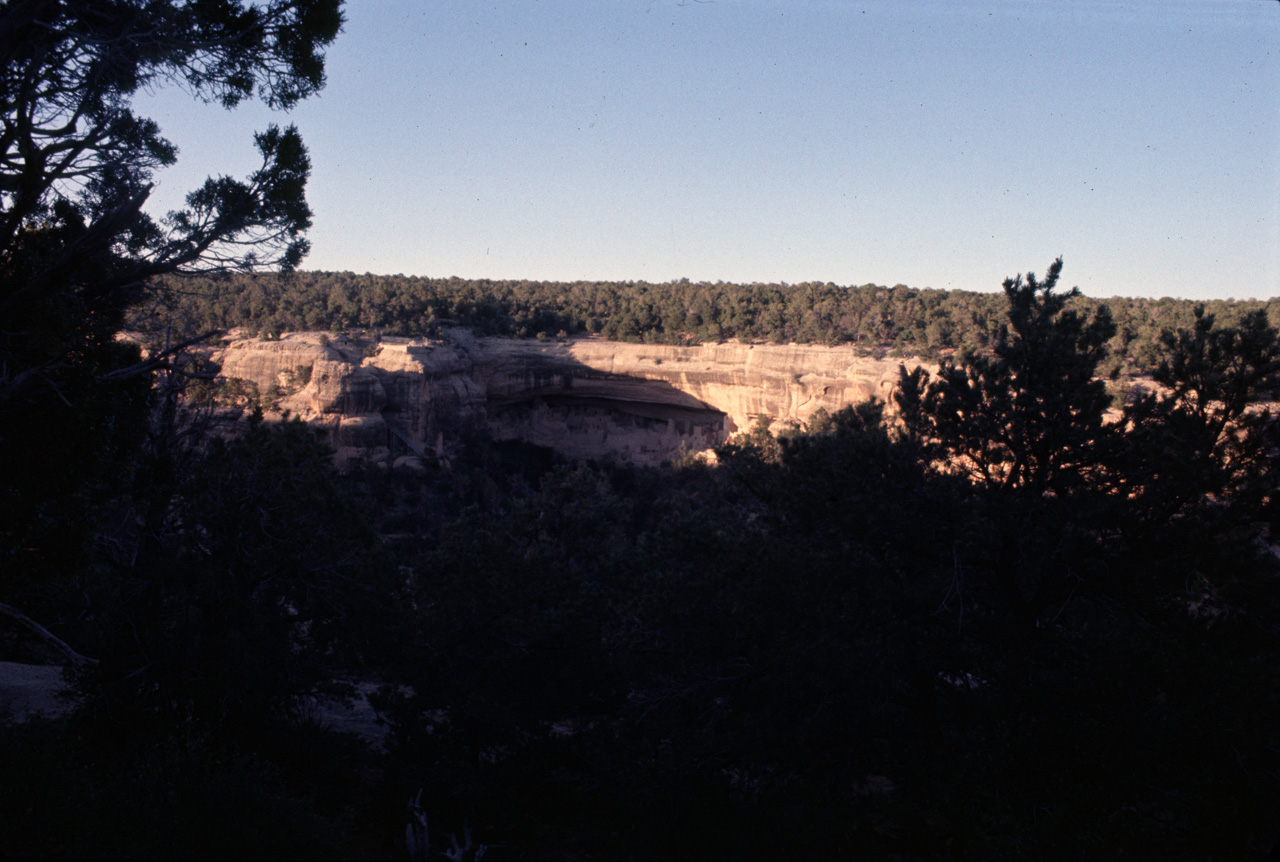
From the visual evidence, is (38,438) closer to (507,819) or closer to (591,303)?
(507,819)

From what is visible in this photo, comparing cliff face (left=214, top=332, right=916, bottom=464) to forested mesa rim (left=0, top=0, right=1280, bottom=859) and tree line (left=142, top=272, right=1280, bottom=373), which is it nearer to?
tree line (left=142, top=272, right=1280, bottom=373)

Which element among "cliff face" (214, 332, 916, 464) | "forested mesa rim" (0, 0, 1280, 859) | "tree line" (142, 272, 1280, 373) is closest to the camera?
"forested mesa rim" (0, 0, 1280, 859)

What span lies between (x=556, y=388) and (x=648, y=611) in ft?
97.4

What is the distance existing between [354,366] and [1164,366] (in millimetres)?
30819

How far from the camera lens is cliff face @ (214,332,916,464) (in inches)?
1264

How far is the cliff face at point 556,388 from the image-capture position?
32.1m

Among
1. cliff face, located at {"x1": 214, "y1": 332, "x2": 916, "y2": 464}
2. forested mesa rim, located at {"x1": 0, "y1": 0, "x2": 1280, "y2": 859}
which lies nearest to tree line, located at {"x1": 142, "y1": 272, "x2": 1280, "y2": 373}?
cliff face, located at {"x1": 214, "y1": 332, "x2": 916, "y2": 464}

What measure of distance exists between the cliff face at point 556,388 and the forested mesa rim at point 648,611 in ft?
67.6

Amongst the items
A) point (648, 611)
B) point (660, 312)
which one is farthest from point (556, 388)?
point (648, 611)

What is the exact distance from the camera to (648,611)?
10500 millimetres

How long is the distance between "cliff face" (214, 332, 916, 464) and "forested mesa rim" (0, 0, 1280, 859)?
20618 mm

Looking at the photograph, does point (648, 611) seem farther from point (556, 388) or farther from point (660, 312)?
point (660, 312)

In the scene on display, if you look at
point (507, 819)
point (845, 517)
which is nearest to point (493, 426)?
point (507, 819)

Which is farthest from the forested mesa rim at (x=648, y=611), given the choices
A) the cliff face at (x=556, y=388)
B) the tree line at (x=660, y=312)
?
the tree line at (x=660, y=312)
